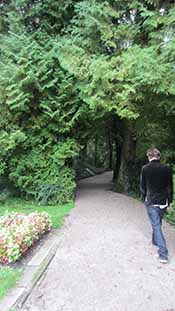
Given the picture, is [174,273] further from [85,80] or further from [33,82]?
[33,82]

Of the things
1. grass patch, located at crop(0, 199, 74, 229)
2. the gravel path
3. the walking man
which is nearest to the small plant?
grass patch, located at crop(0, 199, 74, 229)

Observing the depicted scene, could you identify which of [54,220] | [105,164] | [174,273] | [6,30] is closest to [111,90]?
[54,220]

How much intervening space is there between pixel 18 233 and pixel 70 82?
5.52 m

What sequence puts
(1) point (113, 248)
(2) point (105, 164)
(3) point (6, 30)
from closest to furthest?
(1) point (113, 248), (3) point (6, 30), (2) point (105, 164)

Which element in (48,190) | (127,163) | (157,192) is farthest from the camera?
(127,163)

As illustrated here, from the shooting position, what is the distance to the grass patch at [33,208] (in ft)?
26.5

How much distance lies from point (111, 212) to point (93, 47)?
4664mm

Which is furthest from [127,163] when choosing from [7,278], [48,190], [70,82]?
[7,278]

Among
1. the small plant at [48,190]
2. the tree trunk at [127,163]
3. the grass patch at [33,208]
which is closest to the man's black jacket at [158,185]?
the grass patch at [33,208]

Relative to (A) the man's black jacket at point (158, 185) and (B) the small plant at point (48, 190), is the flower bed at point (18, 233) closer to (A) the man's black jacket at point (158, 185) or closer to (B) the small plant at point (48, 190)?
(A) the man's black jacket at point (158, 185)

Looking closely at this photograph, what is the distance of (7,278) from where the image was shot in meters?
4.00

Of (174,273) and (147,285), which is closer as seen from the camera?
(147,285)

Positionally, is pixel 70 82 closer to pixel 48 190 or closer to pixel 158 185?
pixel 48 190

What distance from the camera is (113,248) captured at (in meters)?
5.34
